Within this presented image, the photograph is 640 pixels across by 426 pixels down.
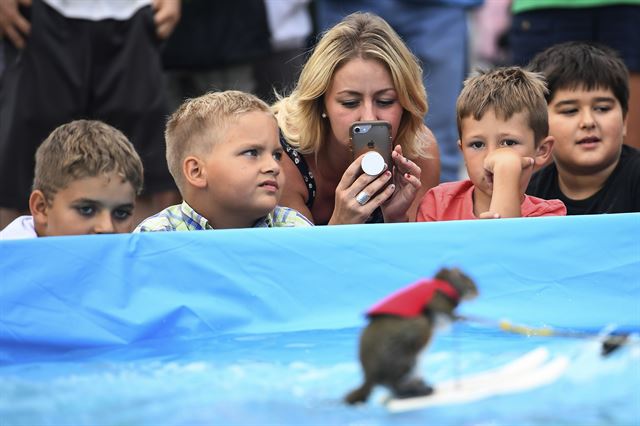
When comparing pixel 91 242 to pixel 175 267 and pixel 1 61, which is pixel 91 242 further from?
pixel 1 61

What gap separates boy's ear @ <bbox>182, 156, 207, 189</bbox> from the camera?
10.8ft

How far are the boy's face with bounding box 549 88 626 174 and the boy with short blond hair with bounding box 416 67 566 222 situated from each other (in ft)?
1.12

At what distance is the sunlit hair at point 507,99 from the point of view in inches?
136

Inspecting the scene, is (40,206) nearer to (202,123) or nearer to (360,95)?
(202,123)

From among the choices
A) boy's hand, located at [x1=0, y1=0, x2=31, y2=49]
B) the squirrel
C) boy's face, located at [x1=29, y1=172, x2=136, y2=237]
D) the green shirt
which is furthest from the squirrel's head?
the green shirt

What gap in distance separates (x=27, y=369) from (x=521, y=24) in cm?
323

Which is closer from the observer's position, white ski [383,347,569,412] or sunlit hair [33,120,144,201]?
white ski [383,347,569,412]

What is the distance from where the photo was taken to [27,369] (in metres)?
2.51

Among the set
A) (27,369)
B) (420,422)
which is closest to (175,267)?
(27,369)

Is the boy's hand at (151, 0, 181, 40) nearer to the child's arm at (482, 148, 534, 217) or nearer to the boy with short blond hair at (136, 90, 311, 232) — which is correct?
the boy with short blond hair at (136, 90, 311, 232)

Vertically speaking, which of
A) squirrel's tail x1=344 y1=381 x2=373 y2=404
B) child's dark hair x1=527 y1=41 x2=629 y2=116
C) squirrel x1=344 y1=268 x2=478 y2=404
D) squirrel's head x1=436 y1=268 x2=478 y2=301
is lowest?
squirrel's tail x1=344 y1=381 x2=373 y2=404

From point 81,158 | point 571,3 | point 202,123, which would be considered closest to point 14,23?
point 81,158

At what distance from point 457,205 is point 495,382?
5.12 ft

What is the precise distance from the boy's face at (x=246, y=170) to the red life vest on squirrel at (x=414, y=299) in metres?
1.45
